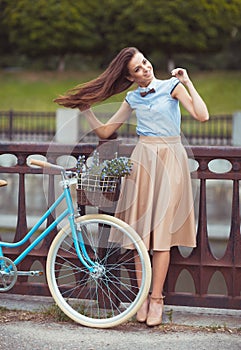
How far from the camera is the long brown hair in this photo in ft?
15.0

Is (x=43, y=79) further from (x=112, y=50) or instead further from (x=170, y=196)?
(x=170, y=196)

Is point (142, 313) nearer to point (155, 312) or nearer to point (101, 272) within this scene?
point (155, 312)

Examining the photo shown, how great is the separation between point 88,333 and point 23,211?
1104mm

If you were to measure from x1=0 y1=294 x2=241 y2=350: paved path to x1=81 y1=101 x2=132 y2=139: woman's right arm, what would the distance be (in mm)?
1218

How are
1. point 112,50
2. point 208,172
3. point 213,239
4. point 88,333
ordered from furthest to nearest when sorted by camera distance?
point 112,50
point 213,239
point 208,172
point 88,333

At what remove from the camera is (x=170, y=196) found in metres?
4.55

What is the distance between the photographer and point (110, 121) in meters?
4.75

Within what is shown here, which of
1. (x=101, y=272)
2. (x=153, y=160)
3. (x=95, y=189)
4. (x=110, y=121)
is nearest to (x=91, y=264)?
(x=101, y=272)

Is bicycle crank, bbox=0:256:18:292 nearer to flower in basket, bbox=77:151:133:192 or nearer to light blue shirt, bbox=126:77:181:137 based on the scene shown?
flower in basket, bbox=77:151:133:192

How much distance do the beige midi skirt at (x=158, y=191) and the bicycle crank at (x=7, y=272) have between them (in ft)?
2.56

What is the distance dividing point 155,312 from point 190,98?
135 cm

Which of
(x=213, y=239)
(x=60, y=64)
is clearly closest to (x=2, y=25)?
(x=60, y=64)

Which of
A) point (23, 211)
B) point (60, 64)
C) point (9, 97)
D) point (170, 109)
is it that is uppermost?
point (60, 64)

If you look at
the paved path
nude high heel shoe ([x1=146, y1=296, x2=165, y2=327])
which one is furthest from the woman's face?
the paved path
